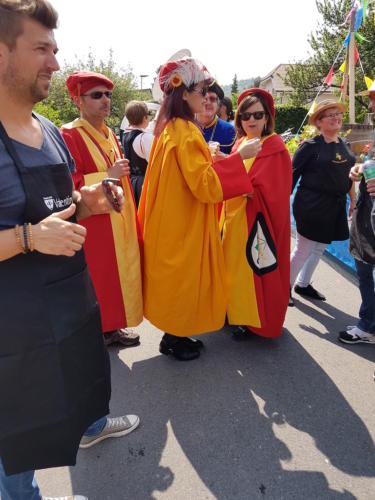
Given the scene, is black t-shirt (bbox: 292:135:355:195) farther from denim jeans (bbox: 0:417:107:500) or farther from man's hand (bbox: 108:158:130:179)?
denim jeans (bbox: 0:417:107:500)

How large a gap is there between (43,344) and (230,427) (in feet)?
4.32

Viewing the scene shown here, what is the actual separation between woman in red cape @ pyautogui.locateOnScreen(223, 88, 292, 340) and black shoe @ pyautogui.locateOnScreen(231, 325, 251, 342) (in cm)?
27

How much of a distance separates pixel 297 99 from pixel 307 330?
26.6 m

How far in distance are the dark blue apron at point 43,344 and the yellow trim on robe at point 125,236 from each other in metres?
1.06

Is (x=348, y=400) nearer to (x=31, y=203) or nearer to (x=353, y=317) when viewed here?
(x=353, y=317)

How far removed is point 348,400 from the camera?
2.25m

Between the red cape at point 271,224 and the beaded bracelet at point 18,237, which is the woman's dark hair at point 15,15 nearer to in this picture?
Result: the beaded bracelet at point 18,237

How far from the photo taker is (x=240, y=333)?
9.80ft

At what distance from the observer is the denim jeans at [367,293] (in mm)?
2752

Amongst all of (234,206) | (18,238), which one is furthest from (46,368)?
(234,206)

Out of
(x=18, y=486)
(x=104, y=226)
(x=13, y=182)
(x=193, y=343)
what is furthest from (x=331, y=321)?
(x=13, y=182)

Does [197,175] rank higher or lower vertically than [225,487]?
higher

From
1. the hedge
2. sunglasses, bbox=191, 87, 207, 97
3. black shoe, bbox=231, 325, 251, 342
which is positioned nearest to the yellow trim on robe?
sunglasses, bbox=191, 87, 207, 97

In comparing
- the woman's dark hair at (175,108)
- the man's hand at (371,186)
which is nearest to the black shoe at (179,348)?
the woman's dark hair at (175,108)
